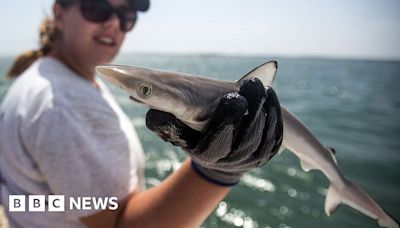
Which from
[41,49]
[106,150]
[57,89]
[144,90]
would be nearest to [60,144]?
[106,150]

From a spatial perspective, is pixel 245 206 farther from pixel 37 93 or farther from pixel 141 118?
pixel 141 118

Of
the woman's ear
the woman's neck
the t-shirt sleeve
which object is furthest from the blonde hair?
the t-shirt sleeve

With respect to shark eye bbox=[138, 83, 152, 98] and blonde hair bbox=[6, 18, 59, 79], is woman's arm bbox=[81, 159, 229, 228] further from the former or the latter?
blonde hair bbox=[6, 18, 59, 79]

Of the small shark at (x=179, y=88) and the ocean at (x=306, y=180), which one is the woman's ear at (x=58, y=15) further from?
the ocean at (x=306, y=180)

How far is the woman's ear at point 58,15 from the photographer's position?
280 centimetres

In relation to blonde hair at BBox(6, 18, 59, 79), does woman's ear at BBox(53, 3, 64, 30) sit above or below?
above

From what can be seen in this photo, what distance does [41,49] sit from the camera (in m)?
3.02

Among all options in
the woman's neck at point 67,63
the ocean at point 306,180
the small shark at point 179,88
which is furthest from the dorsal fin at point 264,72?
the ocean at point 306,180

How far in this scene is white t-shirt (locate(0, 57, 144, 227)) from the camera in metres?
1.92

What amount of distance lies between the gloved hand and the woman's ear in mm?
1821

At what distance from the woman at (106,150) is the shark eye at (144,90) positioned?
0.45 feet

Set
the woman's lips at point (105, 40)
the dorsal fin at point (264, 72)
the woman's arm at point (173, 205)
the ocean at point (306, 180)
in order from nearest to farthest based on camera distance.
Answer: the dorsal fin at point (264, 72)
the woman's arm at point (173, 205)
the woman's lips at point (105, 40)
the ocean at point (306, 180)

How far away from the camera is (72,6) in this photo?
273cm

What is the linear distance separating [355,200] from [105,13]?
2460 millimetres
